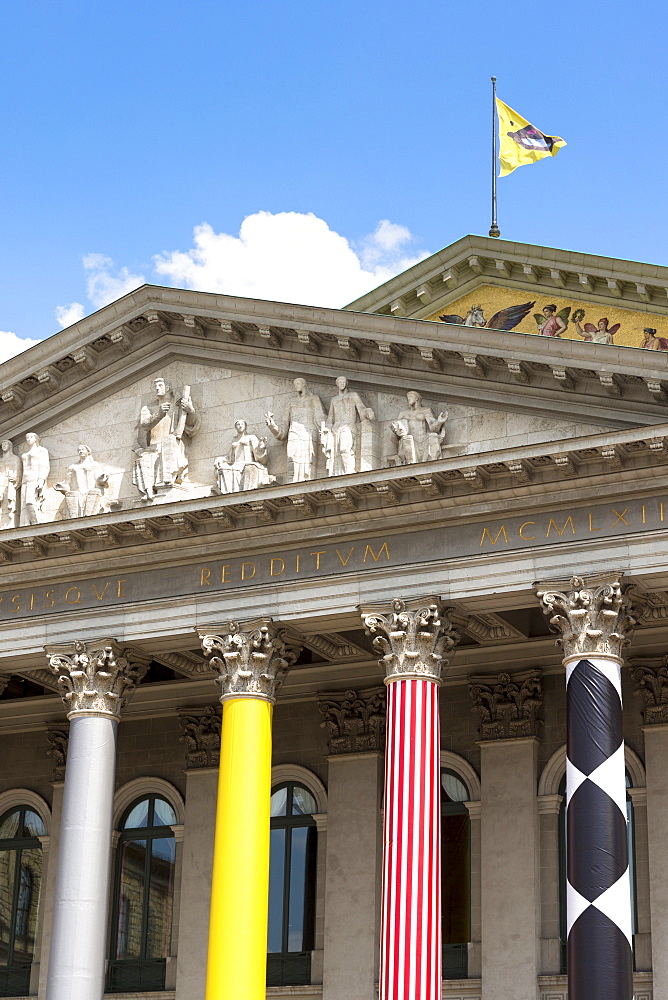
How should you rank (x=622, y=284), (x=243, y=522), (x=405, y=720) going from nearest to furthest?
(x=405, y=720)
(x=243, y=522)
(x=622, y=284)

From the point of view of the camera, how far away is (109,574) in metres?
27.8

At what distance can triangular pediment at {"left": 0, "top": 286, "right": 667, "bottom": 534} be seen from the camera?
24.6 metres

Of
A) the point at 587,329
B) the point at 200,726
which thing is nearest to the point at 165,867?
the point at 200,726

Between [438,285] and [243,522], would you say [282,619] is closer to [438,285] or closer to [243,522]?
[243,522]

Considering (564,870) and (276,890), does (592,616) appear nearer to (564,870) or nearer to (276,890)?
(564,870)

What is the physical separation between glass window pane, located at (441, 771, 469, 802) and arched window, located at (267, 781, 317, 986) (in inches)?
Result: 108

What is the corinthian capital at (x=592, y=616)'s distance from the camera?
2347cm

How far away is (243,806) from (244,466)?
564 cm

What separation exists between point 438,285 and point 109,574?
15.9 meters

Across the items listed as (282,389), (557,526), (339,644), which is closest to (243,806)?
(339,644)

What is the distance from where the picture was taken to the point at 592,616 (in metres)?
23.6

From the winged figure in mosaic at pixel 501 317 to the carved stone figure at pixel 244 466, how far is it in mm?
13771

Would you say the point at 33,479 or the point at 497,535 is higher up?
the point at 33,479

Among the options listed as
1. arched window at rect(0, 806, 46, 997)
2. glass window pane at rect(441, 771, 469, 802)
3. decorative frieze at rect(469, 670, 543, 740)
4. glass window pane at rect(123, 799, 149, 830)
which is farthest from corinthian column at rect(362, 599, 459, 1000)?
arched window at rect(0, 806, 46, 997)
